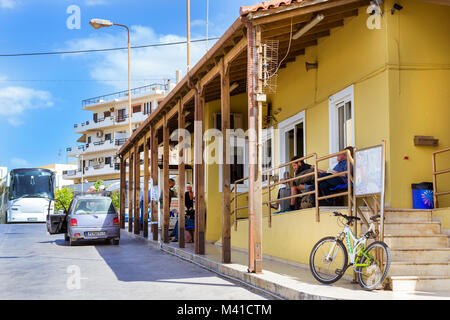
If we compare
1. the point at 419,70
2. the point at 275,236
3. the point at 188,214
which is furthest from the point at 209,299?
the point at 188,214

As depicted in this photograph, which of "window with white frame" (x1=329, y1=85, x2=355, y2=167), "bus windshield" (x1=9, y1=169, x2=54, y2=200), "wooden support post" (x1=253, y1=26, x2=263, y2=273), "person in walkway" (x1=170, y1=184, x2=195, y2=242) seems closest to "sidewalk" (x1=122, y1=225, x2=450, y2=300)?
"wooden support post" (x1=253, y1=26, x2=263, y2=273)

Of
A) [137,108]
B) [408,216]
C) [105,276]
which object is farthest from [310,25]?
[137,108]

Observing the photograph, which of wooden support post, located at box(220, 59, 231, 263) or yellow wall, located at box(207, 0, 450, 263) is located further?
wooden support post, located at box(220, 59, 231, 263)

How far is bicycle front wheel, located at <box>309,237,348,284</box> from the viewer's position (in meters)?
8.59

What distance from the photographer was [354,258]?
318 inches

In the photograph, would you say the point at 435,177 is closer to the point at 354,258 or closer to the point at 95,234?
the point at 354,258

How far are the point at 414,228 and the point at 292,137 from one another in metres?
6.22

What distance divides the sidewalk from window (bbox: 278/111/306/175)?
10.3 feet

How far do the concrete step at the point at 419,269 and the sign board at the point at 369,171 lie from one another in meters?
1.14

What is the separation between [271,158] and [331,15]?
19.3 feet

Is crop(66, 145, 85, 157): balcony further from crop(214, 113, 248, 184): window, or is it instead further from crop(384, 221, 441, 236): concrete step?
crop(384, 221, 441, 236): concrete step

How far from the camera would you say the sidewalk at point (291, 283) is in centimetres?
717

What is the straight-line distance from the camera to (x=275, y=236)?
40.1ft
